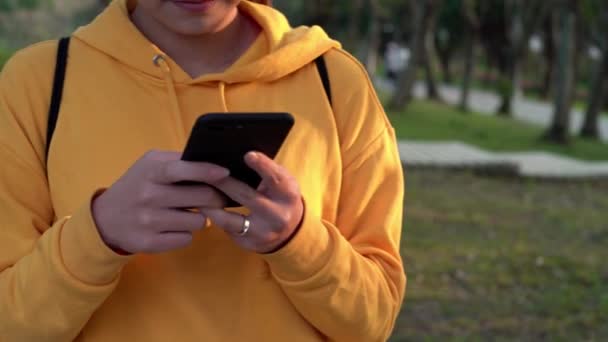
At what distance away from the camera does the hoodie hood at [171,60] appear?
1.69 metres

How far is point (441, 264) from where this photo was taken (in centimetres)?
682

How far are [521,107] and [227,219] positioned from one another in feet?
91.5

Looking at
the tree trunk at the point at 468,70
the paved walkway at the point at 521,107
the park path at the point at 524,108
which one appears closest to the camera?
the park path at the point at 524,108

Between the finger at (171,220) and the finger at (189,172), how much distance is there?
5cm

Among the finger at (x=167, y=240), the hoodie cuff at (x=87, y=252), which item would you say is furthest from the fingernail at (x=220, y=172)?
the hoodie cuff at (x=87, y=252)

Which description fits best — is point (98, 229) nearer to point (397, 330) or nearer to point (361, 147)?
point (361, 147)

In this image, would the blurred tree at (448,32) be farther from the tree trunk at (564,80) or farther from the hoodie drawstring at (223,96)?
the hoodie drawstring at (223,96)

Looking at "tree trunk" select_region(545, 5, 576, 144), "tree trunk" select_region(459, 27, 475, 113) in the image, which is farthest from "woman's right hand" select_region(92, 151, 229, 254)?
"tree trunk" select_region(459, 27, 475, 113)

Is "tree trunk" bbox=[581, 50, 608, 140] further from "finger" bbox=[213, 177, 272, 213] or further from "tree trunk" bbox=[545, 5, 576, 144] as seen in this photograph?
"finger" bbox=[213, 177, 272, 213]

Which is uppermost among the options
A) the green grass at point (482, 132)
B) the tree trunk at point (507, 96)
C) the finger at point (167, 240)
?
the finger at point (167, 240)

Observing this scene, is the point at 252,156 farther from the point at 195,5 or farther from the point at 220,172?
the point at 195,5

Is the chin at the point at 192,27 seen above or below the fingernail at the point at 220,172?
above

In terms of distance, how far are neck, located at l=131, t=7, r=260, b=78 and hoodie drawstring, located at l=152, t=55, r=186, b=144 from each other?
0.05 meters

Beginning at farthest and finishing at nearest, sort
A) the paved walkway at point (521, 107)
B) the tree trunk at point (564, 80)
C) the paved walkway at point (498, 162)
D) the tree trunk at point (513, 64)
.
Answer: the paved walkway at point (521, 107) < the tree trunk at point (513, 64) < the tree trunk at point (564, 80) < the paved walkway at point (498, 162)
